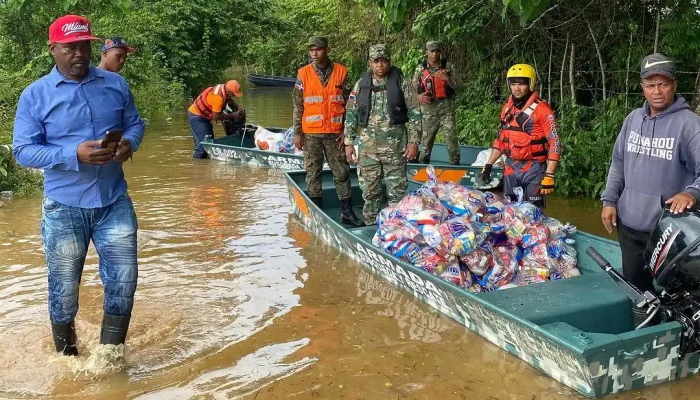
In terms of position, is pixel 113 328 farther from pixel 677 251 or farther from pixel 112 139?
pixel 677 251

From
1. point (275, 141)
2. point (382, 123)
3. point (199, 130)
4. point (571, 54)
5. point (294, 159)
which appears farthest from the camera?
point (199, 130)

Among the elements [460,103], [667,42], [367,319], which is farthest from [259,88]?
[367,319]

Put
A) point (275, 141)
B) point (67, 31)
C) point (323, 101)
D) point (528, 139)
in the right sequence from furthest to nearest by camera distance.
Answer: point (275, 141) < point (323, 101) < point (528, 139) < point (67, 31)

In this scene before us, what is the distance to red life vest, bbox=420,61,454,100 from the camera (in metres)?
9.22

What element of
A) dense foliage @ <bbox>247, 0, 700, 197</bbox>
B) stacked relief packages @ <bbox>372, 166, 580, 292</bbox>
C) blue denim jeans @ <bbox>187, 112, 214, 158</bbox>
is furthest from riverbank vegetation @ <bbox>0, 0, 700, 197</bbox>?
blue denim jeans @ <bbox>187, 112, 214, 158</bbox>

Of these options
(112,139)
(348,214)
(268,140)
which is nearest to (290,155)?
(268,140)

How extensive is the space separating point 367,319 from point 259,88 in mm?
28031

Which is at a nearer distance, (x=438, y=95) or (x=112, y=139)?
(x=112, y=139)

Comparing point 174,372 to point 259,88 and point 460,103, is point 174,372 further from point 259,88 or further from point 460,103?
point 259,88

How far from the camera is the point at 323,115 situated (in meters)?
6.82

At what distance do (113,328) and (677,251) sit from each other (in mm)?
3111

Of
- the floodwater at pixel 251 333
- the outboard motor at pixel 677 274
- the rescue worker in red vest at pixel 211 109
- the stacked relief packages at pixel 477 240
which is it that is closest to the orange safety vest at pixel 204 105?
the rescue worker in red vest at pixel 211 109

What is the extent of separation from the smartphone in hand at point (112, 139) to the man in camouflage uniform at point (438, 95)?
248 inches

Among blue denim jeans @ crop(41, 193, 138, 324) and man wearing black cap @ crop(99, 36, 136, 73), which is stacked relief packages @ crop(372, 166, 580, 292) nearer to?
blue denim jeans @ crop(41, 193, 138, 324)
